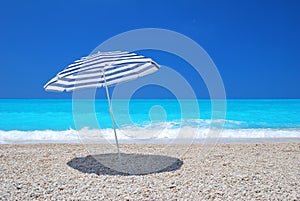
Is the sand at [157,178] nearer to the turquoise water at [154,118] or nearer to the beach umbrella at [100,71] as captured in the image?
the beach umbrella at [100,71]

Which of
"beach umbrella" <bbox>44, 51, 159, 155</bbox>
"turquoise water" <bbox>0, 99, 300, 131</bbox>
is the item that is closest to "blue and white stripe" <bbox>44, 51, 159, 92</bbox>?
"beach umbrella" <bbox>44, 51, 159, 155</bbox>

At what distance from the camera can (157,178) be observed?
3.89 m

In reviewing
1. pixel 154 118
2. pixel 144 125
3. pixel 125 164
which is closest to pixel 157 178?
pixel 125 164

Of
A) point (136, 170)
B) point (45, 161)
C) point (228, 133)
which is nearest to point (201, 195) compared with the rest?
point (136, 170)

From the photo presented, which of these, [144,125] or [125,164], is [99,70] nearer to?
[125,164]

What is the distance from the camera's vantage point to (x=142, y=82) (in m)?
6.09

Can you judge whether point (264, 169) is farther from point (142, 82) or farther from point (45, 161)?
point (45, 161)

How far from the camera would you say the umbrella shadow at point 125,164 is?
4.30m

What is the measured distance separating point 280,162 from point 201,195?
2.33 m

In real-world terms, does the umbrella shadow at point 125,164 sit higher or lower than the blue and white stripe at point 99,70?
lower

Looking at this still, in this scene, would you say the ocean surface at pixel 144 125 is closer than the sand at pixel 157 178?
No

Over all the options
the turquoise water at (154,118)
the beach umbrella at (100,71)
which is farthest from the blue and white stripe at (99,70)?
the turquoise water at (154,118)

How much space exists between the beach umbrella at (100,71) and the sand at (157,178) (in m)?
0.96

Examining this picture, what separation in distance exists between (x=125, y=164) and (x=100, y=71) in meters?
1.56
